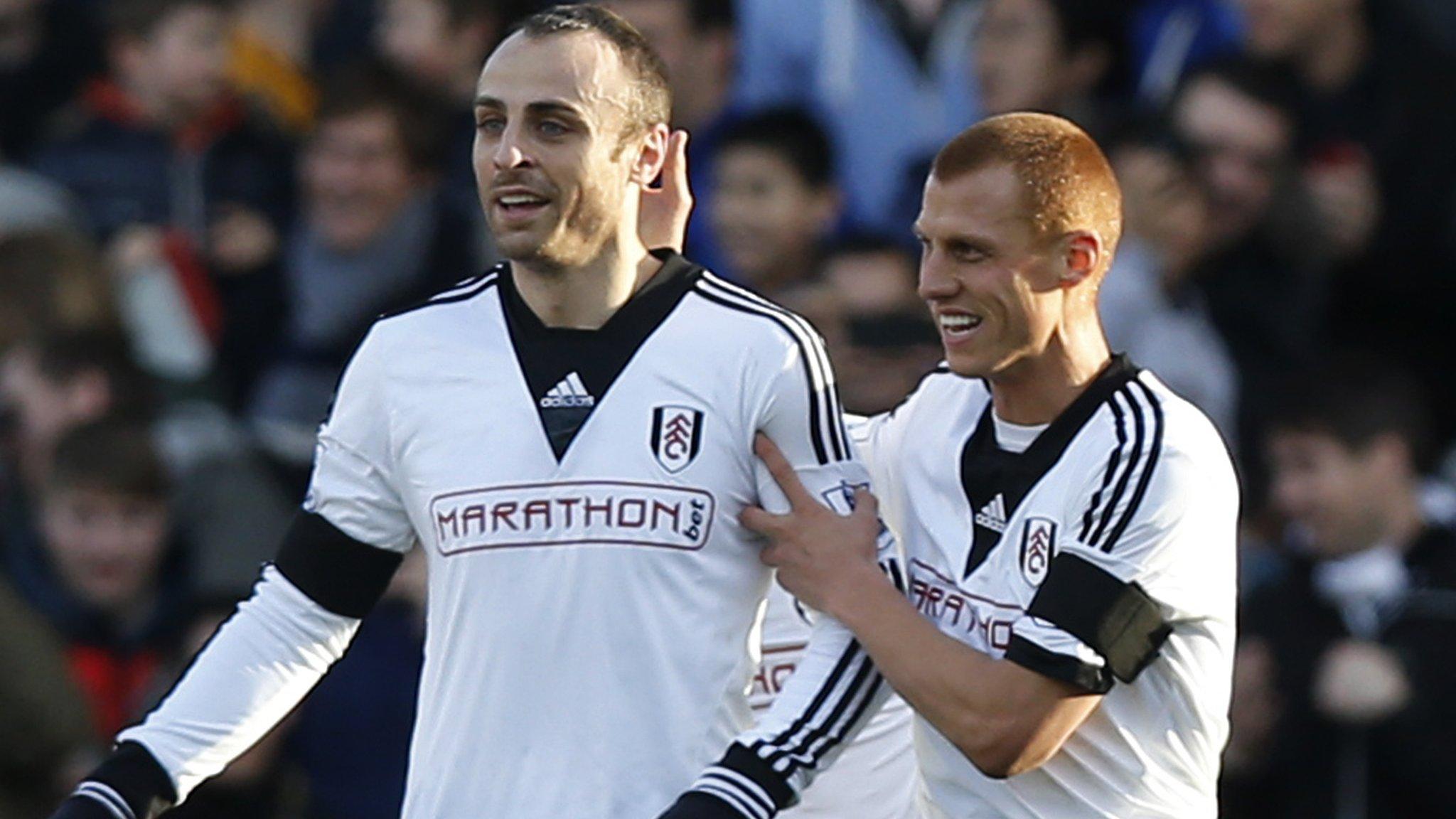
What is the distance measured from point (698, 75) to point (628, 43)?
3575 millimetres

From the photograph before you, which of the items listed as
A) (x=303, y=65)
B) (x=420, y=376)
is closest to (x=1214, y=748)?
(x=420, y=376)

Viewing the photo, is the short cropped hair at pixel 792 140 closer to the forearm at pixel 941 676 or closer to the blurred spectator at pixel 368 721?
the blurred spectator at pixel 368 721

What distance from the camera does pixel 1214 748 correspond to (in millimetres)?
5449

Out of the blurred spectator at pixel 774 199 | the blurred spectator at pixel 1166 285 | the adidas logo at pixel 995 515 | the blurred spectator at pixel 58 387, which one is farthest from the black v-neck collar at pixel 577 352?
the blurred spectator at pixel 58 387

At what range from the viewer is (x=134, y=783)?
530 centimetres

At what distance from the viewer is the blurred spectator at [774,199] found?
8.46 meters

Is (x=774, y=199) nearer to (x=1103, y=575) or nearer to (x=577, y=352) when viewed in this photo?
(x=577, y=352)

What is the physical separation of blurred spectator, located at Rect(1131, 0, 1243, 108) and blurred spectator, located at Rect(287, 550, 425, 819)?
267 cm

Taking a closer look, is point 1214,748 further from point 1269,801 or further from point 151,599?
point 151,599

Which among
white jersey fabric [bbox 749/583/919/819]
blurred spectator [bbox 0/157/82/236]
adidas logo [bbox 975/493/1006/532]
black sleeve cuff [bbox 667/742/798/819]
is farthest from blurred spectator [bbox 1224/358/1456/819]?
blurred spectator [bbox 0/157/82/236]

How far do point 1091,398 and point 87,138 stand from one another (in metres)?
5.01

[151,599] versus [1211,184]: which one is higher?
[1211,184]

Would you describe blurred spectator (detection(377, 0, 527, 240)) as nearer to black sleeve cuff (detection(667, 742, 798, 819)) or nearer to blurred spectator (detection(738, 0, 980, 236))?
blurred spectator (detection(738, 0, 980, 236))

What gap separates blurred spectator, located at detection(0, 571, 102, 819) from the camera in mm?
7797
